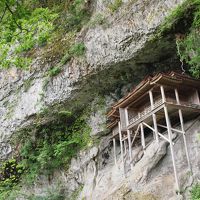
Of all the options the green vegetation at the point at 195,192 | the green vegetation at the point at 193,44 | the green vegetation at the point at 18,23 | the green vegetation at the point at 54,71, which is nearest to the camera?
the green vegetation at the point at 18,23

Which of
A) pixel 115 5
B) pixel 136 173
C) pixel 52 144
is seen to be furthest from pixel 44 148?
pixel 115 5

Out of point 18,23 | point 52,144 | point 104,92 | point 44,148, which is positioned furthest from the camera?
point 52,144

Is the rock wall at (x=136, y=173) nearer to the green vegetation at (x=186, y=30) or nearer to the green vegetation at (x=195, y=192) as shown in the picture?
the green vegetation at (x=195, y=192)

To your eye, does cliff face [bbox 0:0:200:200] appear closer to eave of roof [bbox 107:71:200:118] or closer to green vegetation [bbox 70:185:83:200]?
green vegetation [bbox 70:185:83:200]

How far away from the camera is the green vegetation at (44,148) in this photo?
18.5 metres

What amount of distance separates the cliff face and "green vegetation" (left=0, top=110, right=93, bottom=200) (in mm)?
446

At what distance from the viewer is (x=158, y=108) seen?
→ 526 inches

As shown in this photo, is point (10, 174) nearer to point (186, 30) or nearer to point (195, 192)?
point (195, 192)

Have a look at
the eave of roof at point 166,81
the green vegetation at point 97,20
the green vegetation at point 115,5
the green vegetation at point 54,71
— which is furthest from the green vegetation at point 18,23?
the green vegetation at point 54,71

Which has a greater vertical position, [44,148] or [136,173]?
[44,148]

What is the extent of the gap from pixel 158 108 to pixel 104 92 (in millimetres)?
5186

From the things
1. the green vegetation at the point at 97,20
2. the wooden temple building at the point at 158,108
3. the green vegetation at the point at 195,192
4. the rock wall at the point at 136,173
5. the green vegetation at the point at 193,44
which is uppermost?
the green vegetation at the point at 97,20

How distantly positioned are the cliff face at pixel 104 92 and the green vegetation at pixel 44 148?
1.46ft

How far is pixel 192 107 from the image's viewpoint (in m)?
13.6
